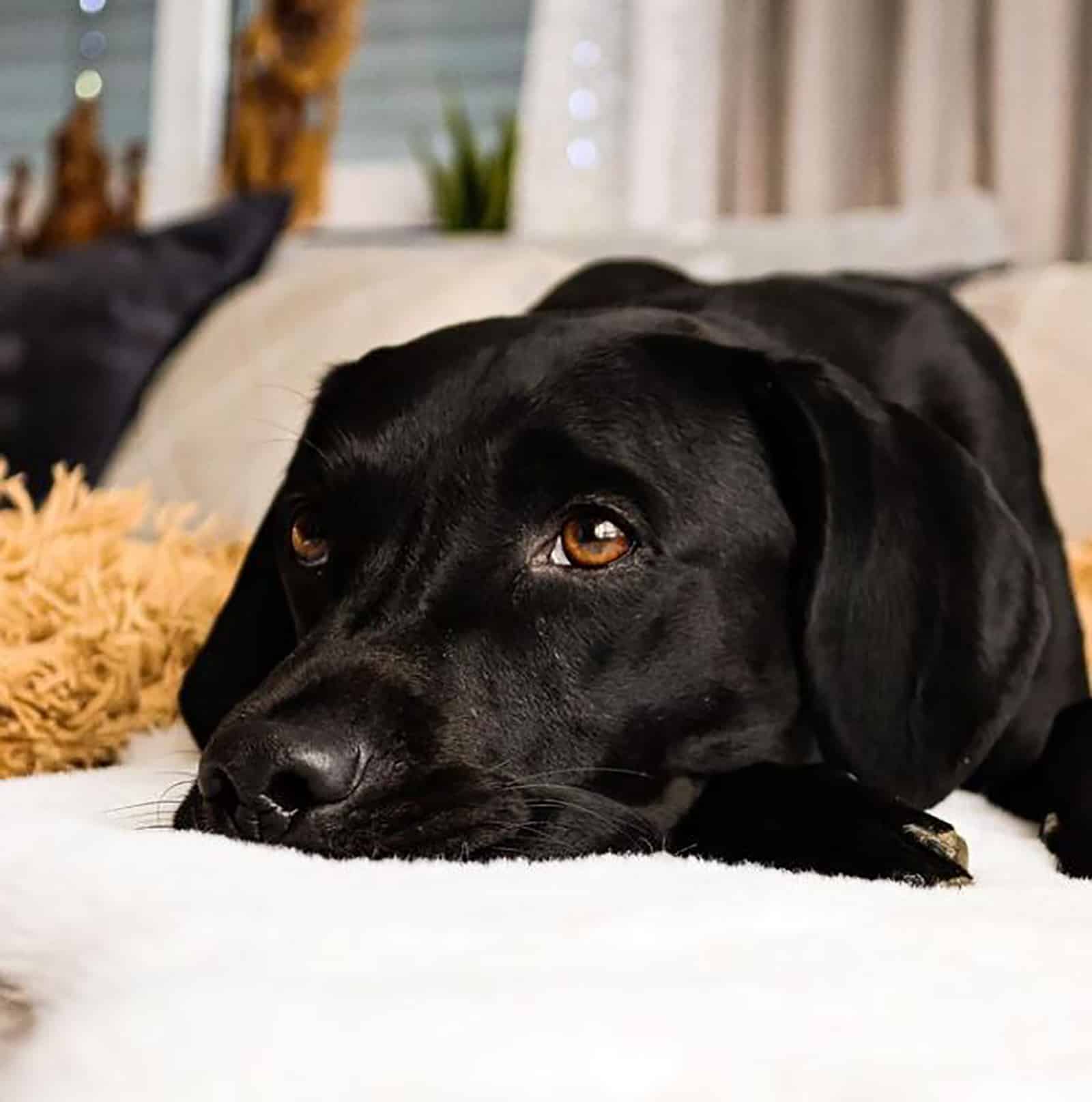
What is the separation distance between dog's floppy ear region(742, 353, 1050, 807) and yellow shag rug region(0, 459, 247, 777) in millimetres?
534

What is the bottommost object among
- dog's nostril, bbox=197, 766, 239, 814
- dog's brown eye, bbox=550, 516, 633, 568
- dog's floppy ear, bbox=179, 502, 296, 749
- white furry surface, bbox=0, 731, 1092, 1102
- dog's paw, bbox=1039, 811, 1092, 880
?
dog's paw, bbox=1039, 811, 1092, 880

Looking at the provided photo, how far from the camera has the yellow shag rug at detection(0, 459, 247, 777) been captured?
121cm

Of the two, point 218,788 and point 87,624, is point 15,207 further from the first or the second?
point 218,788

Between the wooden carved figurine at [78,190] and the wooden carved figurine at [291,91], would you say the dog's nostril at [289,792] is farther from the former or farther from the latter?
the wooden carved figurine at [78,190]

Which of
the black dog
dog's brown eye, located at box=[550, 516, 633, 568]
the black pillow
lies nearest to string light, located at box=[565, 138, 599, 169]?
the black pillow

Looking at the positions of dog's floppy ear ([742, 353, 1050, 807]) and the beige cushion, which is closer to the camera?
dog's floppy ear ([742, 353, 1050, 807])

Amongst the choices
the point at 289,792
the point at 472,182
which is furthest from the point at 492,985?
the point at 472,182

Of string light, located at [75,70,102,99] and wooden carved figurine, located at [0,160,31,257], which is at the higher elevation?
string light, located at [75,70,102,99]

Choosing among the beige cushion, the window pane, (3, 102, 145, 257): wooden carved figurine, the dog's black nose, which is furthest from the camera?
the window pane

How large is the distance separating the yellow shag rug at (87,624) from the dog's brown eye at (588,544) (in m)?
0.41

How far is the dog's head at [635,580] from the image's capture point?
102 centimetres

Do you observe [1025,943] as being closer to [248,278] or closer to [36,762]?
[36,762]

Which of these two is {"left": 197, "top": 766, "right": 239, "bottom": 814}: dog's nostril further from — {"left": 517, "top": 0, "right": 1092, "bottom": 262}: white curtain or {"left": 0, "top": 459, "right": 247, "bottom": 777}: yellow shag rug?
{"left": 517, "top": 0, "right": 1092, "bottom": 262}: white curtain

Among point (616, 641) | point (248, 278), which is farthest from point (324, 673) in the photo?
point (248, 278)
